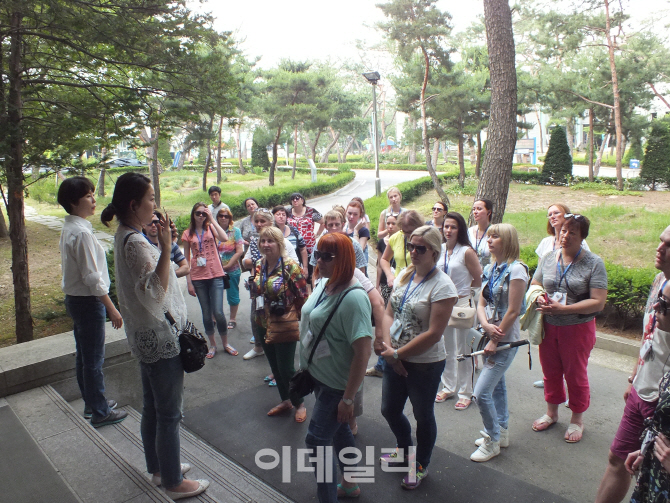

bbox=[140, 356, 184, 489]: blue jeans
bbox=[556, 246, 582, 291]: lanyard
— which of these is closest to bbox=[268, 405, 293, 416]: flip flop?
bbox=[140, 356, 184, 489]: blue jeans

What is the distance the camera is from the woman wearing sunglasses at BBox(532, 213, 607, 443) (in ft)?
11.9

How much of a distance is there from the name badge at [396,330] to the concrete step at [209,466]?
1211mm

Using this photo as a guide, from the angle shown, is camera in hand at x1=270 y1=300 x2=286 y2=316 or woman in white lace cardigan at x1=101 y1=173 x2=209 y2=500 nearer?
woman in white lace cardigan at x1=101 y1=173 x2=209 y2=500

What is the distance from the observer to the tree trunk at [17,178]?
4.92 metres

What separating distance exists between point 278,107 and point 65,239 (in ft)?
73.9

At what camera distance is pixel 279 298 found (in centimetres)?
399

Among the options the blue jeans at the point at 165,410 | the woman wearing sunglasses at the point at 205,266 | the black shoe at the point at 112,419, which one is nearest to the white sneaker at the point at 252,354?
the woman wearing sunglasses at the point at 205,266

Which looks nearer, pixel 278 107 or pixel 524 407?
pixel 524 407

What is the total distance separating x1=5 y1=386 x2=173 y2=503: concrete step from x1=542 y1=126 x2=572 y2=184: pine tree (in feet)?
74.4

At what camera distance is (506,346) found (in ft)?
11.8

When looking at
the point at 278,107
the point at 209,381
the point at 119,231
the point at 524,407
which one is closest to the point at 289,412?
the point at 209,381

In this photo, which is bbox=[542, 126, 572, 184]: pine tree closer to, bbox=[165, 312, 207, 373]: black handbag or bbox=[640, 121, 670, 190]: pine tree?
bbox=[640, 121, 670, 190]: pine tree

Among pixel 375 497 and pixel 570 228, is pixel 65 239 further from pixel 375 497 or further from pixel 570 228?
pixel 570 228

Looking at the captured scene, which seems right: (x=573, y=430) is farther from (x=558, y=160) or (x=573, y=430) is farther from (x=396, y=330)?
(x=558, y=160)
